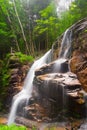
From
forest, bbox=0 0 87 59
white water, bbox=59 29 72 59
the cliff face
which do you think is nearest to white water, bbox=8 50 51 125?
white water, bbox=59 29 72 59

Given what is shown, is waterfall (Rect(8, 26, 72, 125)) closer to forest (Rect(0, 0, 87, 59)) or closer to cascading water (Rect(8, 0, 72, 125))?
cascading water (Rect(8, 0, 72, 125))

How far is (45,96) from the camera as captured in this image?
14.1m

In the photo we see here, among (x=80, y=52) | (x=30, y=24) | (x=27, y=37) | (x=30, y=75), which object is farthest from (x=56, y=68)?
(x=30, y=24)

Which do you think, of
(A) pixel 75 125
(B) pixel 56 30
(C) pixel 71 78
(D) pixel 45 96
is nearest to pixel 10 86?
(D) pixel 45 96

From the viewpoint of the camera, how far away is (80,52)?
51.7 ft

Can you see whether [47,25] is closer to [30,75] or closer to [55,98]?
[30,75]

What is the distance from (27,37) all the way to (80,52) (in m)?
13.4

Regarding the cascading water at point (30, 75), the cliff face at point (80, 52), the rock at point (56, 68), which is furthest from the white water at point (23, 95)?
the cliff face at point (80, 52)

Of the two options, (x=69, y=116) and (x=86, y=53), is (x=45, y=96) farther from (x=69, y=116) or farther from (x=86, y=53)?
(x=86, y=53)

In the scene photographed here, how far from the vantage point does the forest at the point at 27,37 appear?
17000 mm

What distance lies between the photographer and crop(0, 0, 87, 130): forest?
669 inches

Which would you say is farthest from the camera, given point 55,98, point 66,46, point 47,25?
point 47,25

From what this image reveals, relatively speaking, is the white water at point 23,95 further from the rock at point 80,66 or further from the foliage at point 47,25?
the foliage at point 47,25

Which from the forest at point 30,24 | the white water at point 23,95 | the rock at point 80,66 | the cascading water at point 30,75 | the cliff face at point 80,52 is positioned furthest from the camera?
the forest at point 30,24
